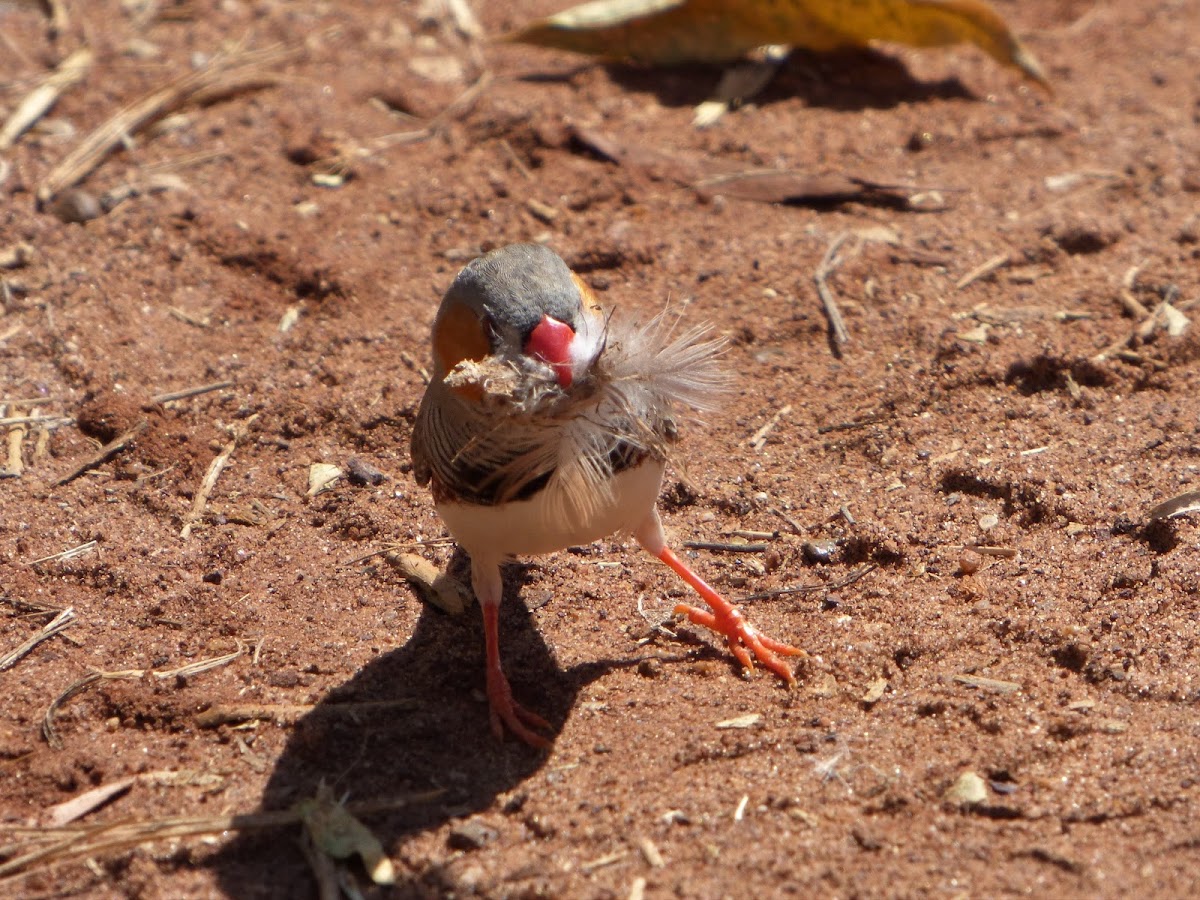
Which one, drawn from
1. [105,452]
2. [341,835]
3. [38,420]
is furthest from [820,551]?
[38,420]

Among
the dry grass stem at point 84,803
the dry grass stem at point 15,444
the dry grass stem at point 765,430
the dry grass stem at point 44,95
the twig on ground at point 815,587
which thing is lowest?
the twig on ground at point 815,587

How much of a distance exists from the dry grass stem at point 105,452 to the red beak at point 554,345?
7.04ft

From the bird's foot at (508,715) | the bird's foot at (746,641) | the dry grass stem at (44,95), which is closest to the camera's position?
the bird's foot at (508,715)

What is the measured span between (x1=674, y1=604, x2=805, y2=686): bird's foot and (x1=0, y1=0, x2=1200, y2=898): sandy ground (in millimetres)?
74

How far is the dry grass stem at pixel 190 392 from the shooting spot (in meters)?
5.36

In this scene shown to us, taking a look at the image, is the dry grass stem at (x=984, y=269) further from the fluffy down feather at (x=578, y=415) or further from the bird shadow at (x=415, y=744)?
the bird shadow at (x=415, y=744)

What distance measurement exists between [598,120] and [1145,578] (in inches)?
155

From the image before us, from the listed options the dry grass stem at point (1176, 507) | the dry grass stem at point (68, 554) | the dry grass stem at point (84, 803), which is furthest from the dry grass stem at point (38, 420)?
the dry grass stem at point (1176, 507)

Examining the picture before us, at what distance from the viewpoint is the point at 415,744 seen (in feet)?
12.9

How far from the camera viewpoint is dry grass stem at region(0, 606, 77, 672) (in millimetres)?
4188

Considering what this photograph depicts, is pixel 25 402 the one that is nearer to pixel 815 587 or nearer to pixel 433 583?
pixel 433 583

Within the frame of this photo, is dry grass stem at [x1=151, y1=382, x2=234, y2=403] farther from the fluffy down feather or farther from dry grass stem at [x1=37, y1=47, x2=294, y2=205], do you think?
the fluffy down feather

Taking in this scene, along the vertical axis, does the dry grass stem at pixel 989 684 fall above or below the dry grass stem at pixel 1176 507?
above

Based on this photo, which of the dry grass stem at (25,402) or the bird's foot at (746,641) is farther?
the dry grass stem at (25,402)
